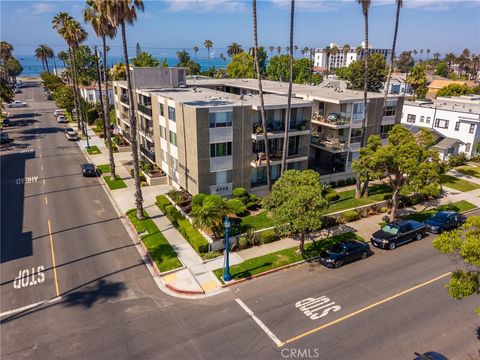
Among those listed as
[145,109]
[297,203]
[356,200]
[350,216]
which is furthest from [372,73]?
[297,203]

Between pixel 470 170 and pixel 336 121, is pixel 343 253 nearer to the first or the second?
pixel 336 121

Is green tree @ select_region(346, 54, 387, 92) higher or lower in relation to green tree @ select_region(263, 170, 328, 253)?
higher

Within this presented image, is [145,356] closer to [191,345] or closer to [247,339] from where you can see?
[191,345]

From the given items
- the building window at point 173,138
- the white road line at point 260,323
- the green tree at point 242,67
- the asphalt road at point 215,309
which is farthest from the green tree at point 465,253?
A: the green tree at point 242,67

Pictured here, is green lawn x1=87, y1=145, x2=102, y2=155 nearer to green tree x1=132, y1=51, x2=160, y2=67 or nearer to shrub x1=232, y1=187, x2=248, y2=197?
shrub x1=232, y1=187, x2=248, y2=197

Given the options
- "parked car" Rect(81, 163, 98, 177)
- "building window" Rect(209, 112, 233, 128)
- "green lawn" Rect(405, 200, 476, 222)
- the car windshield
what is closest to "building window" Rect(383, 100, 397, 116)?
"green lawn" Rect(405, 200, 476, 222)

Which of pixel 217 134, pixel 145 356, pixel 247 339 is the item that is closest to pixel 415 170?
pixel 217 134
